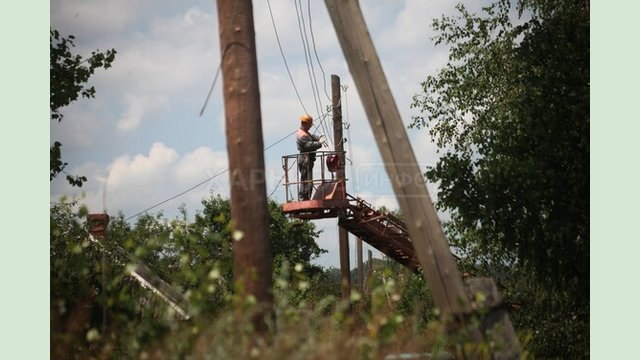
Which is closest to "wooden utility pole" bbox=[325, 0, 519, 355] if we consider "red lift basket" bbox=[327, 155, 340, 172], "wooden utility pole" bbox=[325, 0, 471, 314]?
"wooden utility pole" bbox=[325, 0, 471, 314]

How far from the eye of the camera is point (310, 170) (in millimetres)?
16000

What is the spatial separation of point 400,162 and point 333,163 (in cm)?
949

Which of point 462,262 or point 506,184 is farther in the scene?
point 462,262

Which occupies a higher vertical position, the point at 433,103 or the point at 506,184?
the point at 433,103

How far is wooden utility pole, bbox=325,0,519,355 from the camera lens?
6.56 meters

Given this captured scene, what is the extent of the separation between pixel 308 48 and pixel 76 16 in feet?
24.9

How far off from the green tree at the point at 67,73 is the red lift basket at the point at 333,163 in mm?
5576

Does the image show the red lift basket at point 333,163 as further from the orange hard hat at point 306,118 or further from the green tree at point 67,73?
the green tree at point 67,73

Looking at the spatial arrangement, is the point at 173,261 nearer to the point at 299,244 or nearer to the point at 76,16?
the point at 76,16

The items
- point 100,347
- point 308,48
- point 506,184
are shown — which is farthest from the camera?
point 308,48

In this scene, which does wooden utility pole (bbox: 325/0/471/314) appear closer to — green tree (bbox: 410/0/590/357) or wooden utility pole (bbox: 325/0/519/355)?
wooden utility pole (bbox: 325/0/519/355)

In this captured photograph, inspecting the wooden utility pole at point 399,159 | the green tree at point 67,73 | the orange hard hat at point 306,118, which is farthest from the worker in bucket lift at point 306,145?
the wooden utility pole at point 399,159

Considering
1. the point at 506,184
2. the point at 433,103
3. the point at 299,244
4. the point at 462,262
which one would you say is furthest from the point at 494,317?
the point at 299,244

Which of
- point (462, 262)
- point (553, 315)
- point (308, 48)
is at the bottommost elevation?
point (553, 315)
